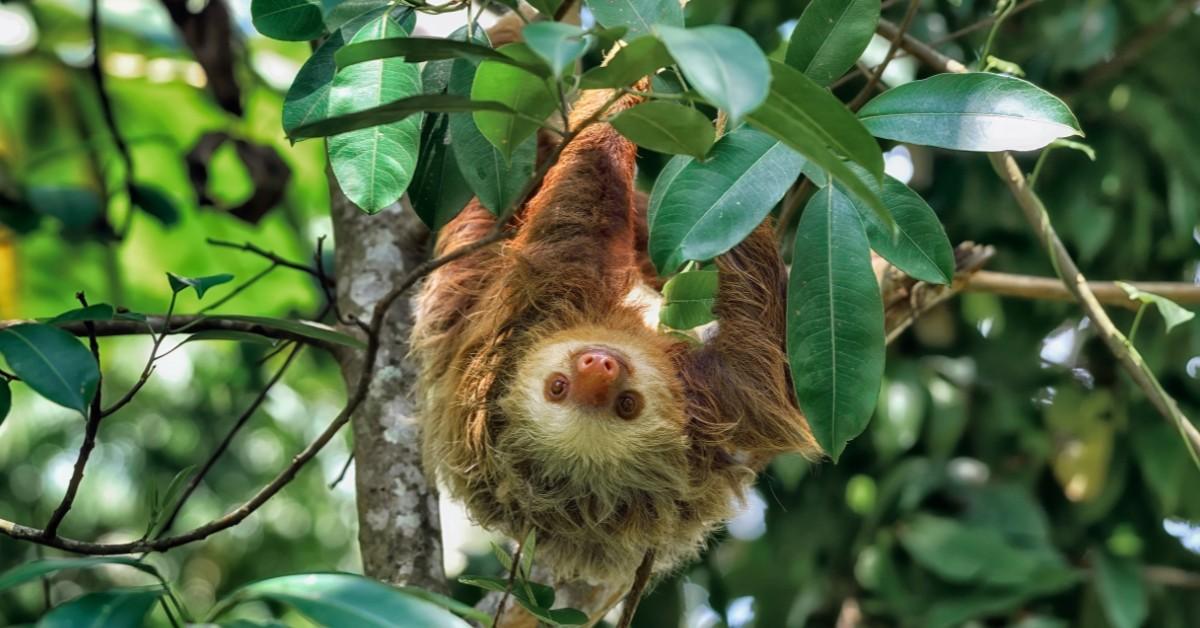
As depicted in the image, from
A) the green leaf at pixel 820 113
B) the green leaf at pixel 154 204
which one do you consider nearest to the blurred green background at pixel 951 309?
the green leaf at pixel 154 204

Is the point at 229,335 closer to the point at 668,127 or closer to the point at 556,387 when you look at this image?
the point at 556,387

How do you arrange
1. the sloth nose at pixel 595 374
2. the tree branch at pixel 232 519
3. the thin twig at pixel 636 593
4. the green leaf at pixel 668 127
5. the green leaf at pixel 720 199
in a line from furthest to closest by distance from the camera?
the sloth nose at pixel 595 374
the thin twig at pixel 636 593
the tree branch at pixel 232 519
the green leaf at pixel 720 199
the green leaf at pixel 668 127

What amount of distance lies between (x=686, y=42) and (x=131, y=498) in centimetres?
1067

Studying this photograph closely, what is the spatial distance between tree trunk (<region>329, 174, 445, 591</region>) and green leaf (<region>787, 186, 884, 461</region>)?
158 centimetres

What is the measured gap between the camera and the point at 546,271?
3695 millimetres

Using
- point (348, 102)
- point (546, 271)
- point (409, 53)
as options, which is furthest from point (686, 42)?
point (546, 271)

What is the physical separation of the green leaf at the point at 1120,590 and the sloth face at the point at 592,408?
9.57ft

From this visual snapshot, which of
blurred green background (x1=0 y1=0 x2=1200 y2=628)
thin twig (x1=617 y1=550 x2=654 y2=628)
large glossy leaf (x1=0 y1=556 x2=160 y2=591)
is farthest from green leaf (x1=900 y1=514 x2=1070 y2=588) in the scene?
large glossy leaf (x1=0 y1=556 x2=160 y2=591)

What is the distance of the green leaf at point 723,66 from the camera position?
154 centimetres

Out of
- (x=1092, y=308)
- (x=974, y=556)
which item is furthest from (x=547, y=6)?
(x=974, y=556)

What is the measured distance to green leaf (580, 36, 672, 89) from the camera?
187cm

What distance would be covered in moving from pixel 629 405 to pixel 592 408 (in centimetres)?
11

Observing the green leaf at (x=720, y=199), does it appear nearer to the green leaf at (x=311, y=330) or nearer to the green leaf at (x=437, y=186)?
the green leaf at (x=437, y=186)

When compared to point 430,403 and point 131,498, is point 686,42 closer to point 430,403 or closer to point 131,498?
point 430,403
